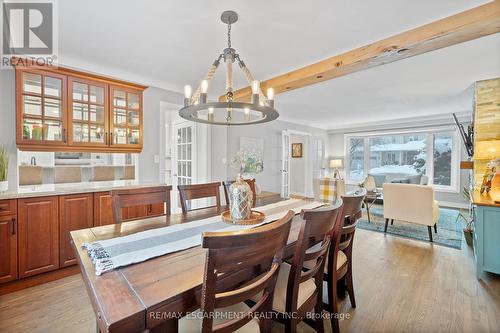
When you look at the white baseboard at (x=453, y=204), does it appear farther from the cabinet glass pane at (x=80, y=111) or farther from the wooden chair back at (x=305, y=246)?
the cabinet glass pane at (x=80, y=111)

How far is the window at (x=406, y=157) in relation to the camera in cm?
579

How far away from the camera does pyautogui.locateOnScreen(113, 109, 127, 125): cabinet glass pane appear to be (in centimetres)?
295

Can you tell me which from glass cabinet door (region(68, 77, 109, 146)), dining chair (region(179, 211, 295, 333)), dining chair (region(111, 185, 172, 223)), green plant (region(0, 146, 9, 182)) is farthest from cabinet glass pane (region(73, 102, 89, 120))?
dining chair (region(179, 211, 295, 333))

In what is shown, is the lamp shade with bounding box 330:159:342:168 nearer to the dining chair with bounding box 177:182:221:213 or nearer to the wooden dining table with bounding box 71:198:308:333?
the dining chair with bounding box 177:182:221:213

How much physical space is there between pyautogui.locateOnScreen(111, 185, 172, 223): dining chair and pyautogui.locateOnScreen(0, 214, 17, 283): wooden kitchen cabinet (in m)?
1.22

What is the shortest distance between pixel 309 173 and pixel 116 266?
6.42m

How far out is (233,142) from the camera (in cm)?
462

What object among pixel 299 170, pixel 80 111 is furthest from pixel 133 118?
pixel 299 170

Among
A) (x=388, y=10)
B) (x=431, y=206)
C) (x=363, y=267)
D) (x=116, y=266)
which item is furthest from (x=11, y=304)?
(x=431, y=206)

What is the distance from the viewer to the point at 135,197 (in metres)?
1.78

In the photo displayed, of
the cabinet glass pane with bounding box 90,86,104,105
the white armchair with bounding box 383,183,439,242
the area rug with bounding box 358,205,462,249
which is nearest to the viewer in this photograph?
the cabinet glass pane with bounding box 90,86,104,105

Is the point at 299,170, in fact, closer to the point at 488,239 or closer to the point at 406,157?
the point at 406,157

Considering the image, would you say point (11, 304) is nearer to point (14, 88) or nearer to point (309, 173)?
point (14, 88)

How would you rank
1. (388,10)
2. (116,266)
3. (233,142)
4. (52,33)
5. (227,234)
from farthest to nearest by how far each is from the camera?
(233,142) < (52,33) < (388,10) < (116,266) < (227,234)
